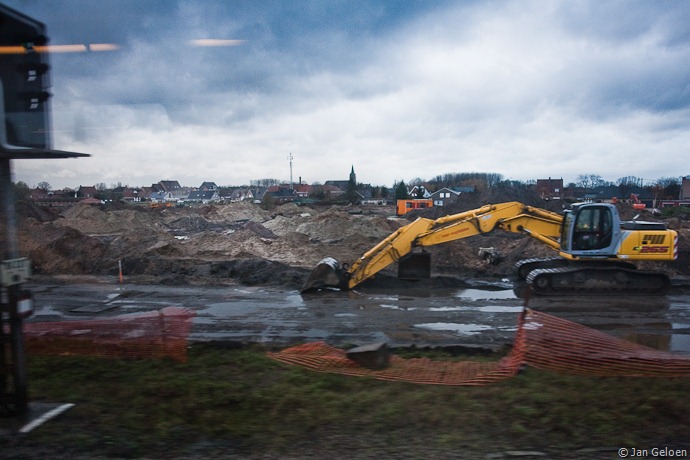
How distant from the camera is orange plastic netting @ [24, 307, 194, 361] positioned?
23.9 ft

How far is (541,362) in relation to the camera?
21.5 feet

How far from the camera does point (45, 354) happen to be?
288 inches

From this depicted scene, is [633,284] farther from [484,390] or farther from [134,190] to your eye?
[134,190]

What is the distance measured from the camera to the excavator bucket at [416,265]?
49.9ft

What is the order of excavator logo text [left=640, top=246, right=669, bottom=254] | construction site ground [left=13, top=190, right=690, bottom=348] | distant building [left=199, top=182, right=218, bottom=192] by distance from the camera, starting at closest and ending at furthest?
construction site ground [left=13, top=190, right=690, bottom=348]
excavator logo text [left=640, top=246, right=669, bottom=254]
distant building [left=199, top=182, right=218, bottom=192]

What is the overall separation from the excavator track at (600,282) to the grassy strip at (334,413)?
813 centimetres

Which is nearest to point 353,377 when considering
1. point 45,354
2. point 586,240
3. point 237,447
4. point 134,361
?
point 237,447

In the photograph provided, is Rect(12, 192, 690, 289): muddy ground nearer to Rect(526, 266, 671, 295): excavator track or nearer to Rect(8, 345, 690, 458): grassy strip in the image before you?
Rect(526, 266, 671, 295): excavator track

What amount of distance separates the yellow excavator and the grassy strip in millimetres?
7575

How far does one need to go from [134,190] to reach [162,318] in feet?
211

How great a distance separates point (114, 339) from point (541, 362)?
5.76 metres

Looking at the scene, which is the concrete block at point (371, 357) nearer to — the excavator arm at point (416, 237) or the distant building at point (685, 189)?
the excavator arm at point (416, 237)

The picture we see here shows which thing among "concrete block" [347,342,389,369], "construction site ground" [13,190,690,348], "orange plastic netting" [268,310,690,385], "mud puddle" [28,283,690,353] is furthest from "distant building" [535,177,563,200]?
"concrete block" [347,342,389,369]

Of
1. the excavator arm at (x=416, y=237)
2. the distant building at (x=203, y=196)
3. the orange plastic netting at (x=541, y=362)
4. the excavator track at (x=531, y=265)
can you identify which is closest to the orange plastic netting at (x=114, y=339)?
the orange plastic netting at (x=541, y=362)
